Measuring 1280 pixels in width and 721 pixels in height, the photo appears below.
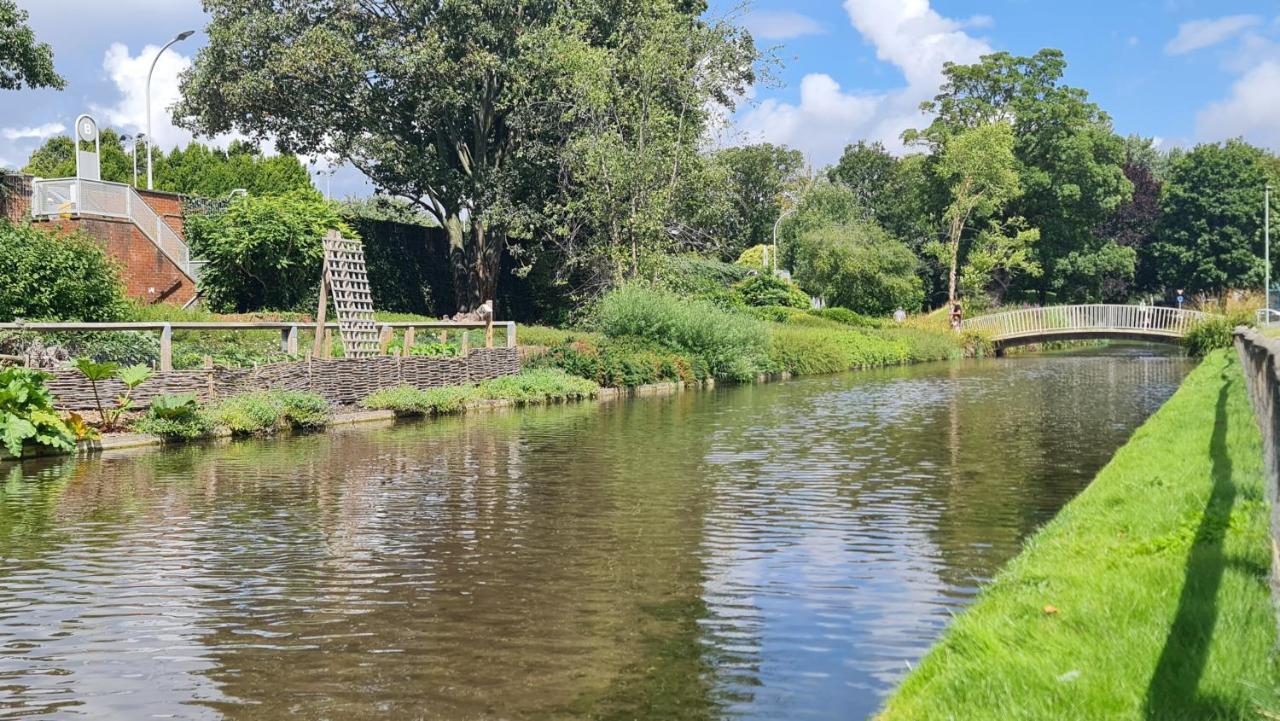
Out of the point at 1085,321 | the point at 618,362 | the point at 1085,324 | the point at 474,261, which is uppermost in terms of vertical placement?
the point at 474,261

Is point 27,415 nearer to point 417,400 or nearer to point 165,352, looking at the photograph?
point 165,352

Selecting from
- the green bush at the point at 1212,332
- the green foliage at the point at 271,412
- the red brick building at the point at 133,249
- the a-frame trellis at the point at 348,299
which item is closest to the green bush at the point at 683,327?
the a-frame trellis at the point at 348,299

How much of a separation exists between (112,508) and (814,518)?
6.48 meters

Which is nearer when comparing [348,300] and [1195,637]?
[1195,637]

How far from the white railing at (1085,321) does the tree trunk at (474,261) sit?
899 inches

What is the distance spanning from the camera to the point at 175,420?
16.2 m

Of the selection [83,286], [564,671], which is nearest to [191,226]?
[83,286]

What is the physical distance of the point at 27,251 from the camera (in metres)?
21.7

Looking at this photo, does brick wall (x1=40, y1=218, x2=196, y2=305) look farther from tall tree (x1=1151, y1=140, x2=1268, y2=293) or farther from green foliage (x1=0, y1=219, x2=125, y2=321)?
tall tree (x1=1151, y1=140, x2=1268, y2=293)

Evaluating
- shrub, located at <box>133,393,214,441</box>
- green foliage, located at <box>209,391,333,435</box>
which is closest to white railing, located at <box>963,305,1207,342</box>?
green foliage, located at <box>209,391,333,435</box>

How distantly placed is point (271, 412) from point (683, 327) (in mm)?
14789

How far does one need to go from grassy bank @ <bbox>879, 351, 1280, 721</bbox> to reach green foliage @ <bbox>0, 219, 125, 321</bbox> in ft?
63.5

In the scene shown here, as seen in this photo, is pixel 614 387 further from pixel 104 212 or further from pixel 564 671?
pixel 564 671

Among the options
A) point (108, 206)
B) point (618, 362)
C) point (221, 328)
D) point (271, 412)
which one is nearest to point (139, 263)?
point (108, 206)
